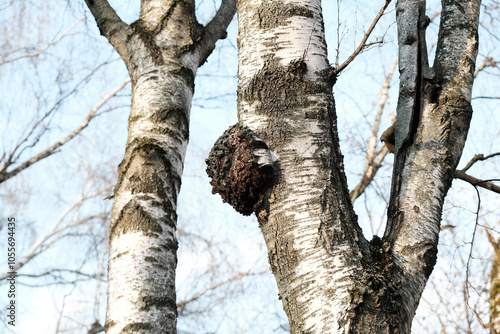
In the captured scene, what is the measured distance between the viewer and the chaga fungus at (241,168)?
4.13ft

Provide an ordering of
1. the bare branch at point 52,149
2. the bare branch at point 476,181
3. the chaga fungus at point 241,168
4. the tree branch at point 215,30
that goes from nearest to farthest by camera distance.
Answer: the chaga fungus at point 241,168 < the bare branch at point 476,181 < the tree branch at point 215,30 < the bare branch at point 52,149

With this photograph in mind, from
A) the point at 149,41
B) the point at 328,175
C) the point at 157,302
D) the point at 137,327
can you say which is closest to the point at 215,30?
the point at 149,41

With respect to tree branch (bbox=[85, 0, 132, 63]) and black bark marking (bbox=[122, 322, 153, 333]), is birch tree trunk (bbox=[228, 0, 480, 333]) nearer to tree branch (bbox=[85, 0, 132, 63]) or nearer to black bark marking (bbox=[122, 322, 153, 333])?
black bark marking (bbox=[122, 322, 153, 333])

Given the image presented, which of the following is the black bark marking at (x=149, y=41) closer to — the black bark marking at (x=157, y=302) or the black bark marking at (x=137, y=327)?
the black bark marking at (x=157, y=302)

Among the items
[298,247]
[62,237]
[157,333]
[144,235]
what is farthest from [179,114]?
[62,237]

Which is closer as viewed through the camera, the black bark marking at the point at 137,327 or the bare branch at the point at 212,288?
the black bark marking at the point at 137,327

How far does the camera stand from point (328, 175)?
127 centimetres

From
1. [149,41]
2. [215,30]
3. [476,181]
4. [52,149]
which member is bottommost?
[476,181]

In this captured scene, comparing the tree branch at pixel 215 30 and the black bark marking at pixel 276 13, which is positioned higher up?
the tree branch at pixel 215 30

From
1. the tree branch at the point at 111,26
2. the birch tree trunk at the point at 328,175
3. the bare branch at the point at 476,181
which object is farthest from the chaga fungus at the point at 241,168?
the tree branch at the point at 111,26

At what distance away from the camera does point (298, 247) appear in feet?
3.89

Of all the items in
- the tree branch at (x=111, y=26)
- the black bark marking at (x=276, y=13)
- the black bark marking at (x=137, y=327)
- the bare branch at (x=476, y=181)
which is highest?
the tree branch at (x=111, y=26)

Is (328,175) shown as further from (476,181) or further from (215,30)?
(215,30)

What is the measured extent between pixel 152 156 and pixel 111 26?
1.16 m
